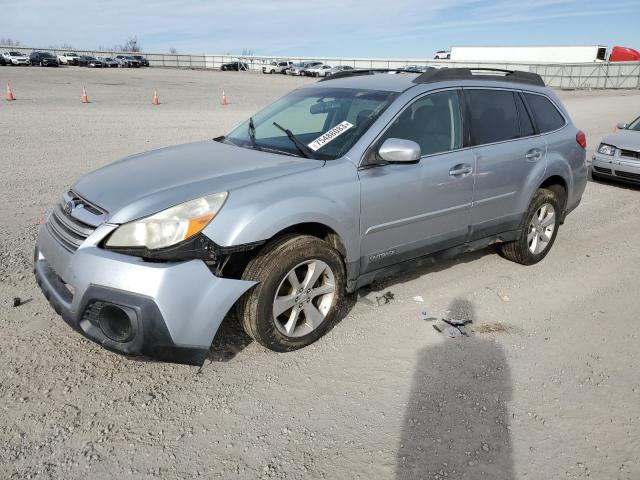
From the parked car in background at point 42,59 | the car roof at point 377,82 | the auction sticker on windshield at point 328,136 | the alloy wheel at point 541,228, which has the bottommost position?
the parked car in background at point 42,59

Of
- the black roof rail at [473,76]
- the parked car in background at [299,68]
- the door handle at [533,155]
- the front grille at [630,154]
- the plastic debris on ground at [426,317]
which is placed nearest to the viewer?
the plastic debris on ground at [426,317]

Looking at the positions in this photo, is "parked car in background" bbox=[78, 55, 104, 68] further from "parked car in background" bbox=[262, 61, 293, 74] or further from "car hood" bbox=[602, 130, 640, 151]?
"car hood" bbox=[602, 130, 640, 151]

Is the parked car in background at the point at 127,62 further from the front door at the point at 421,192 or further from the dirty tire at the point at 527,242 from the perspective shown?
the front door at the point at 421,192

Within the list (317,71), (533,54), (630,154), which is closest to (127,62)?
(317,71)

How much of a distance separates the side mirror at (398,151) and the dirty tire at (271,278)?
0.74 m

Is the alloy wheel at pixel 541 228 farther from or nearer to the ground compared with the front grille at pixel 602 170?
farther from the ground

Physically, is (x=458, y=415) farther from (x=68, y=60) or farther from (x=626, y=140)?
(x=68, y=60)

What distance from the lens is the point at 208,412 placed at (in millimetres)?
Result: 2994

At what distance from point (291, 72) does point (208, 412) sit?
5649cm

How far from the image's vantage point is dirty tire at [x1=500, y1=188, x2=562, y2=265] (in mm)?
5137

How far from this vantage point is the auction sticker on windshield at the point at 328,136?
386 cm

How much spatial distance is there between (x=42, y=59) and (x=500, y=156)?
5420 cm

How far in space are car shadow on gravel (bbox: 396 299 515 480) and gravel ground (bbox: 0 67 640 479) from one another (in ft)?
0.03

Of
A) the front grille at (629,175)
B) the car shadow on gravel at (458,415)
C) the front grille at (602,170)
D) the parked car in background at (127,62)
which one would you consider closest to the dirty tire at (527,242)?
the car shadow on gravel at (458,415)
